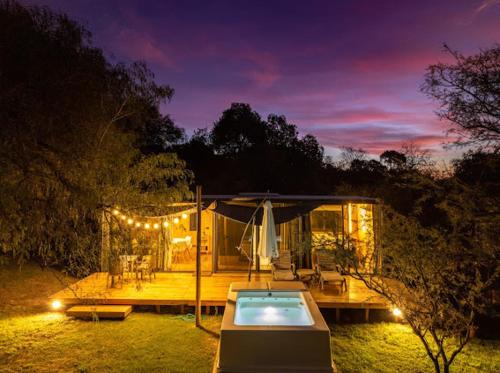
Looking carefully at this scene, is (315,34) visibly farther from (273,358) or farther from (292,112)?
(292,112)

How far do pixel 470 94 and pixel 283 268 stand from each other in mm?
5809

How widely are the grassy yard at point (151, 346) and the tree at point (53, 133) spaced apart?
1.39m

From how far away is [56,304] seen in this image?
24.6 feet

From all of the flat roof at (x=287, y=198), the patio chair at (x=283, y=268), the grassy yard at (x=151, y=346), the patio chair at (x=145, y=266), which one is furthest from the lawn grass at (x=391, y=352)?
the patio chair at (x=145, y=266)

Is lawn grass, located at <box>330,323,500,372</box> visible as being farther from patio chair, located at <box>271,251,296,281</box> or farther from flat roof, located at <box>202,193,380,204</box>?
flat roof, located at <box>202,193,380,204</box>

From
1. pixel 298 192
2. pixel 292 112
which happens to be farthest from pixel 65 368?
pixel 292 112

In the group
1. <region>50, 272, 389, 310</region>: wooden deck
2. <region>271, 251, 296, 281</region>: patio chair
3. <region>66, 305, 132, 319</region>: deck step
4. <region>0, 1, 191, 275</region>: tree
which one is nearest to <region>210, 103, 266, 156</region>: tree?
<region>271, 251, 296, 281</region>: patio chair

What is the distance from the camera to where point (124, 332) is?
21.5ft

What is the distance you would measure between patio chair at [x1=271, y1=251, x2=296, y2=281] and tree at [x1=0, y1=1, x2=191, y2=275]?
398cm

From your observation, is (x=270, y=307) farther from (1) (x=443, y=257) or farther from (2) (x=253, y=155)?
(2) (x=253, y=155)

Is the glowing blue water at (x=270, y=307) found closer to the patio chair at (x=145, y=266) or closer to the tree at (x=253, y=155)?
the patio chair at (x=145, y=266)

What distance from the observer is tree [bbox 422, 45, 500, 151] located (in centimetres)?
488

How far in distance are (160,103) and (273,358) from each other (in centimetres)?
479

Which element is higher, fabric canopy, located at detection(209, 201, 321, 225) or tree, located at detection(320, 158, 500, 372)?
fabric canopy, located at detection(209, 201, 321, 225)
